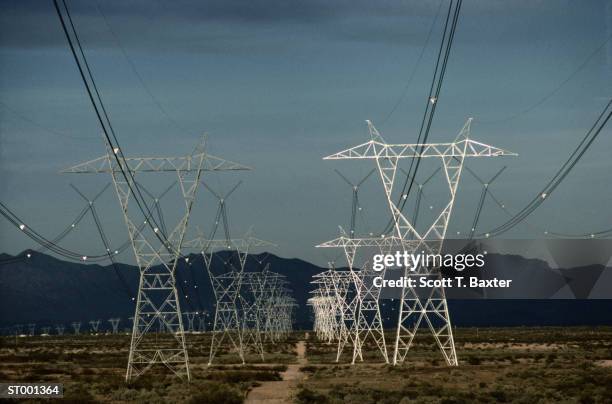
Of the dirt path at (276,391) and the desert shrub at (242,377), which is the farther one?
the desert shrub at (242,377)

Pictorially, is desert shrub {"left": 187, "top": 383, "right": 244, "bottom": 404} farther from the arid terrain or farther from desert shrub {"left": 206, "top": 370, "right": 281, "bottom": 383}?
desert shrub {"left": 206, "top": 370, "right": 281, "bottom": 383}

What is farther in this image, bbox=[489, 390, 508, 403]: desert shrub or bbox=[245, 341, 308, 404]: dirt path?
bbox=[245, 341, 308, 404]: dirt path

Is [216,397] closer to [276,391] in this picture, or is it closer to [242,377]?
[276,391]

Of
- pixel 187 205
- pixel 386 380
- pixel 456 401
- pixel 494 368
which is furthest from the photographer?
pixel 494 368

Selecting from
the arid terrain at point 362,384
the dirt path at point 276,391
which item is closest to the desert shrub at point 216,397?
the arid terrain at point 362,384

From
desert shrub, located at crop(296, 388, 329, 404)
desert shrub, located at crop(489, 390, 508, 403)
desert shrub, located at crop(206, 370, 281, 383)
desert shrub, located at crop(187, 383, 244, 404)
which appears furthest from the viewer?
desert shrub, located at crop(206, 370, 281, 383)

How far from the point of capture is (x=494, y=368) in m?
78.2

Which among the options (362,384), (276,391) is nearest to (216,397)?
(276,391)

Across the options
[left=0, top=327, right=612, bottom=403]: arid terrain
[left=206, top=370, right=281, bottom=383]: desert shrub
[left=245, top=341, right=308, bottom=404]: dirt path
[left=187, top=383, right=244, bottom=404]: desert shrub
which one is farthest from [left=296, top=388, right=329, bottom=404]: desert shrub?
[left=206, top=370, right=281, bottom=383]: desert shrub

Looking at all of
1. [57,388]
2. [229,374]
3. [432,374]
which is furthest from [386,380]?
[57,388]

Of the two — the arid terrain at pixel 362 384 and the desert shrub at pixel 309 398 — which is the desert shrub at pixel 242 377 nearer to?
the arid terrain at pixel 362 384

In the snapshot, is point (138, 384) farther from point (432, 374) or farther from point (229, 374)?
point (432, 374)

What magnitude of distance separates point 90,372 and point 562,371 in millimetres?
33541

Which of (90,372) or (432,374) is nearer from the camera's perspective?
(432,374)
